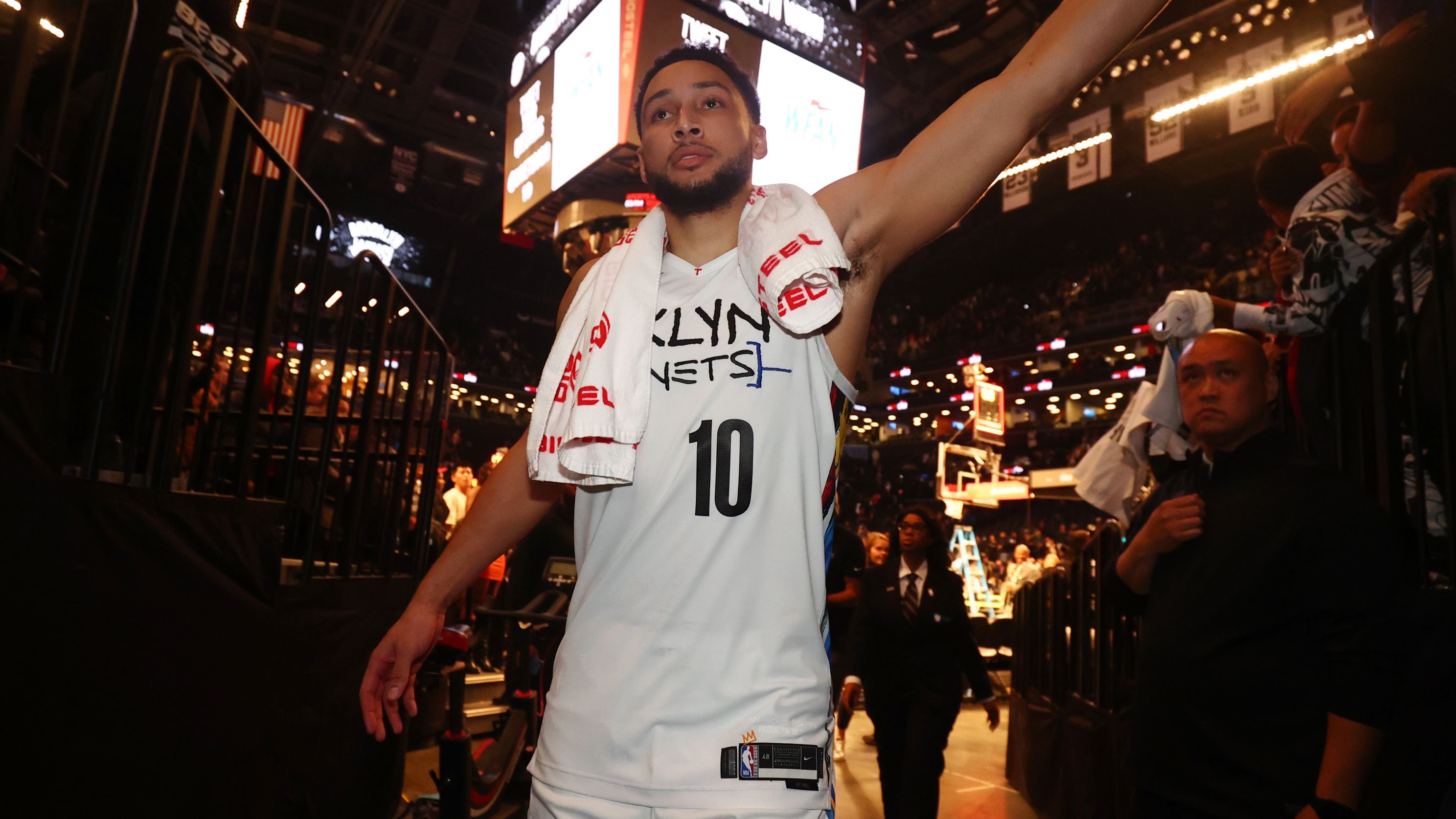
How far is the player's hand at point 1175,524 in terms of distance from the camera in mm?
2387

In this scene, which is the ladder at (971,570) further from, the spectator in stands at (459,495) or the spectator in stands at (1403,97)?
the spectator in stands at (1403,97)

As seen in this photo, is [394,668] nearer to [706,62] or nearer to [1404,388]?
[706,62]

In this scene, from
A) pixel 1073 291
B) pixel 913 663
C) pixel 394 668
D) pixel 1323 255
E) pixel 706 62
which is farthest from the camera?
pixel 1073 291

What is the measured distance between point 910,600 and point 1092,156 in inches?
443

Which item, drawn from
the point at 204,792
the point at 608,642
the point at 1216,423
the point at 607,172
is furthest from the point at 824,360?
the point at 607,172

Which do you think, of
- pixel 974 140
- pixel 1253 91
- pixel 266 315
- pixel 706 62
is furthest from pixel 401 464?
pixel 1253 91

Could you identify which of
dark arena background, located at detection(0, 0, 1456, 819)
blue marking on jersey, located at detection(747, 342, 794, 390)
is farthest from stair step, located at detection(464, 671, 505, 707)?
blue marking on jersey, located at detection(747, 342, 794, 390)

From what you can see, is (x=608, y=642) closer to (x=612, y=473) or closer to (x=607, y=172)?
(x=612, y=473)

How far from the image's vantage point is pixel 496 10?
1367 cm

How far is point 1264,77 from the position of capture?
11.5 meters

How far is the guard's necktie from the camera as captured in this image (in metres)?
5.12

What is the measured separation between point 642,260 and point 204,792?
192 centimetres

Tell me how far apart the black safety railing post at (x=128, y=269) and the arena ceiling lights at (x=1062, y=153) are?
12.9m

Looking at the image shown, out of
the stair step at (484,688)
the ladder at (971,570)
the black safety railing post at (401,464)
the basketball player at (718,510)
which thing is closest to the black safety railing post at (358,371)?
the black safety railing post at (401,464)
